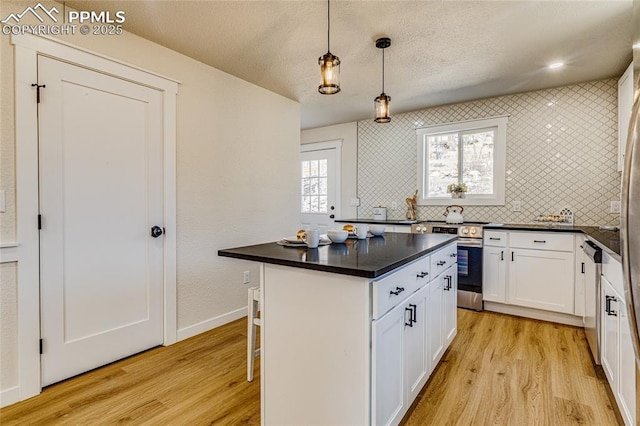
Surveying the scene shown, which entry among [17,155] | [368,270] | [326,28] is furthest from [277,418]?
[326,28]

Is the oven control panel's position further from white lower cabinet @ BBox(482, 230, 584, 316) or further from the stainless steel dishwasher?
the stainless steel dishwasher

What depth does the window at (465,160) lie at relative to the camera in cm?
400

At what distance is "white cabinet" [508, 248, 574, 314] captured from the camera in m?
3.19

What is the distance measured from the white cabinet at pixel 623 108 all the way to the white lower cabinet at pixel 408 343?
209 cm

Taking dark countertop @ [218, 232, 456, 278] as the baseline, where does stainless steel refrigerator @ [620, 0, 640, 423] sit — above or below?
above

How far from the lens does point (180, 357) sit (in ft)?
8.32

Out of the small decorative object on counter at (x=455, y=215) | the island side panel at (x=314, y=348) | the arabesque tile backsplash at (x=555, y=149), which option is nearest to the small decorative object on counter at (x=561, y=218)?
the arabesque tile backsplash at (x=555, y=149)

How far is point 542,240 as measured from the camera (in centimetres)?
329

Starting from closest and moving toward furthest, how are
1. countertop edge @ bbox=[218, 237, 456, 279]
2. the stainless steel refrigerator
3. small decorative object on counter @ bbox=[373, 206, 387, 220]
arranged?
the stainless steel refrigerator < countertop edge @ bbox=[218, 237, 456, 279] < small decorative object on counter @ bbox=[373, 206, 387, 220]

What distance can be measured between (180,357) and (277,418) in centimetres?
124

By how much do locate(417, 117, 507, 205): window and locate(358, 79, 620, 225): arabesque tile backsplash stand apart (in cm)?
8

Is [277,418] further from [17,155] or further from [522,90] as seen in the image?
[522,90]
